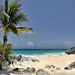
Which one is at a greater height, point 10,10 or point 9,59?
point 10,10

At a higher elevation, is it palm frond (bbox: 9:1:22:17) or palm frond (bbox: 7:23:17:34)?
palm frond (bbox: 9:1:22:17)

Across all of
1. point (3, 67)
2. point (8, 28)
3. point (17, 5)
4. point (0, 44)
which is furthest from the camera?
point (0, 44)

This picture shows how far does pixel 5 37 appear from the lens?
9.45 metres

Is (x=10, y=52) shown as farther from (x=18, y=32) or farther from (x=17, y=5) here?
(x=17, y=5)

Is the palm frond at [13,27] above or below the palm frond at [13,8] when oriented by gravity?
below

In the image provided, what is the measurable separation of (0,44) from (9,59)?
2.38 meters

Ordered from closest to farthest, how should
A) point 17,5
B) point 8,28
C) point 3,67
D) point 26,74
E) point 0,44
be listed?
point 26,74, point 8,28, point 17,5, point 3,67, point 0,44

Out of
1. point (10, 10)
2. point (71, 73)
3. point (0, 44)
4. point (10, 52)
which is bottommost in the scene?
point (71, 73)

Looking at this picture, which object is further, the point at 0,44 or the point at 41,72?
the point at 0,44

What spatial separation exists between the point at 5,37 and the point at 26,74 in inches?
167

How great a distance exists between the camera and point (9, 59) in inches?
491

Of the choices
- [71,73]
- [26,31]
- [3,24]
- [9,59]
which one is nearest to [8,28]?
[3,24]

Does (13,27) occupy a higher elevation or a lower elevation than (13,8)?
lower

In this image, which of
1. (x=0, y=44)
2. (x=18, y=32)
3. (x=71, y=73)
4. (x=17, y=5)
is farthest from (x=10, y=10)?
(x=71, y=73)
